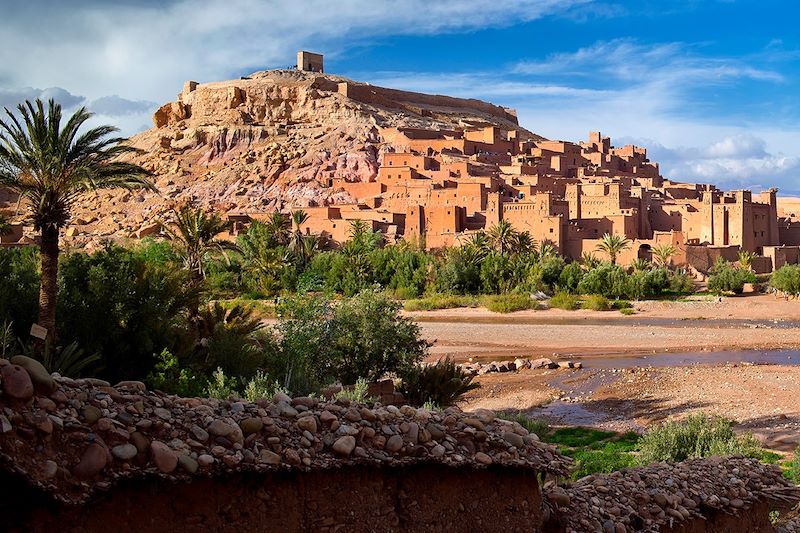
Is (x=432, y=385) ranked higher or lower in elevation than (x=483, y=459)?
lower

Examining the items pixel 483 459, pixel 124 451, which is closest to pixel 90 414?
pixel 124 451

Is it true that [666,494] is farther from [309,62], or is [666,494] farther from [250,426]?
[309,62]

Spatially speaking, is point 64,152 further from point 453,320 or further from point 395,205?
point 395,205

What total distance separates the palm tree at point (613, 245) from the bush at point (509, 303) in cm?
620

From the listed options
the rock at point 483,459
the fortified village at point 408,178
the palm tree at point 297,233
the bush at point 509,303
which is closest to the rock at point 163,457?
the rock at point 483,459

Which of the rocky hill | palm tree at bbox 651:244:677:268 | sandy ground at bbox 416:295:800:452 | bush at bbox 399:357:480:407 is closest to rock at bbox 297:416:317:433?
bush at bbox 399:357:480:407

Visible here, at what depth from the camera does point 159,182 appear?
58.1 meters

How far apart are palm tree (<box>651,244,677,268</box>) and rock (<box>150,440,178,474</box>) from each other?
125 feet

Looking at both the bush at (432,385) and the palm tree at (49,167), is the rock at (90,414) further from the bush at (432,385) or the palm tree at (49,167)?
the bush at (432,385)

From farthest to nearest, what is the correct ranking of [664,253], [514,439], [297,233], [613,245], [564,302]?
[297,233] < [664,253] < [613,245] < [564,302] < [514,439]

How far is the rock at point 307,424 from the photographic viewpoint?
4.03 m

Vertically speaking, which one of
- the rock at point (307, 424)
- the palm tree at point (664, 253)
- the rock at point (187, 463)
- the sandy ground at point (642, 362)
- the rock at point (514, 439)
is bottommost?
the sandy ground at point (642, 362)

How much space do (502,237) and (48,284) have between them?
3166 cm

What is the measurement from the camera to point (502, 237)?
129 ft
